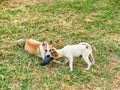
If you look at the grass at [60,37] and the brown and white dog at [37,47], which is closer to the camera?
the grass at [60,37]

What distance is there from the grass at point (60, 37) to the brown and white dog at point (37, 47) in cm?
8

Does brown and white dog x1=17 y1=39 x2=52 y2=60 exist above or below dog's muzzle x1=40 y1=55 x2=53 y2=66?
above

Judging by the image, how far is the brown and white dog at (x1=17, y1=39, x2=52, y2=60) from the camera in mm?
3838

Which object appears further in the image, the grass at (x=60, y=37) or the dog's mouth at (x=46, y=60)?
the dog's mouth at (x=46, y=60)

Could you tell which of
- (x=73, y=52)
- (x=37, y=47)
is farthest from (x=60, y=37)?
(x=73, y=52)

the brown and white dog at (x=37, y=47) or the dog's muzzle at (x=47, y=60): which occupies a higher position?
the brown and white dog at (x=37, y=47)

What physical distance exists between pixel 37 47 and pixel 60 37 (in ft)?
1.93

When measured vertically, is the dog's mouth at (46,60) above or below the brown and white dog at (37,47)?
below

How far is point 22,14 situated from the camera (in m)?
5.17

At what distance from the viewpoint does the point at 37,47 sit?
4008 mm

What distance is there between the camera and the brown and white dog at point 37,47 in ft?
12.6

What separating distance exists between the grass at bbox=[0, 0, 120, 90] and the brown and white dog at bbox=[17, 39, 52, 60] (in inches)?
3.0

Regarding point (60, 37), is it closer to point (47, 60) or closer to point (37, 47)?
point (37, 47)

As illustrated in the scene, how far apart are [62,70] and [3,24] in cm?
150
